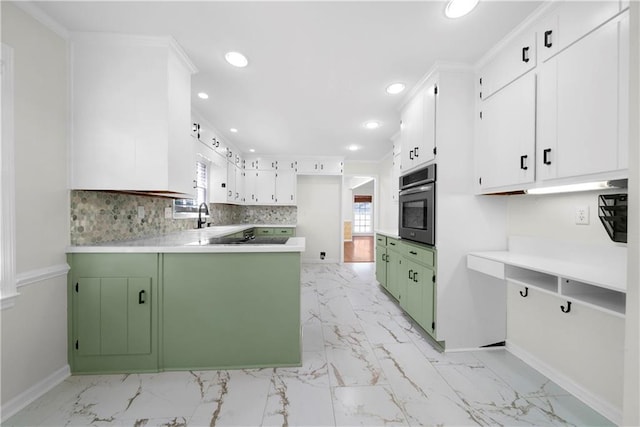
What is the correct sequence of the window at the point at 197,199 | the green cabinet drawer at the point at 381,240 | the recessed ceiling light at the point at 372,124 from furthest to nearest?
the green cabinet drawer at the point at 381,240
the recessed ceiling light at the point at 372,124
the window at the point at 197,199

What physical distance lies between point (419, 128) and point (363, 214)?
9.74m

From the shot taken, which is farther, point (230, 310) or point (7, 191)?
point (230, 310)

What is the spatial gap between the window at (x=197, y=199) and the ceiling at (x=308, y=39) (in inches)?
42.6

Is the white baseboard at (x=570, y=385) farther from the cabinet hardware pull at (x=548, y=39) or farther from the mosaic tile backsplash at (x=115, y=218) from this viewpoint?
the mosaic tile backsplash at (x=115, y=218)

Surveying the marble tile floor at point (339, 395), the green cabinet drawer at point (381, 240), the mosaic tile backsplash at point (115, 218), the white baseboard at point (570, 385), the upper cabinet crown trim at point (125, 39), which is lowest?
the marble tile floor at point (339, 395)

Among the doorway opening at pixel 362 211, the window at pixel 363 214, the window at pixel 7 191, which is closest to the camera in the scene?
the window at pixel 7 191

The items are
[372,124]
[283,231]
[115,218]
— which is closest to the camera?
[115,218]

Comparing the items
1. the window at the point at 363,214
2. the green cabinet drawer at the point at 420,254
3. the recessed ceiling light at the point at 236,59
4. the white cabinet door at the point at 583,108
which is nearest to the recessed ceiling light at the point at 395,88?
the white cabinet door at the point at 583,108

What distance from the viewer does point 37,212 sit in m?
1.57

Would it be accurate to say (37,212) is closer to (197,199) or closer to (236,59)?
(236,59)

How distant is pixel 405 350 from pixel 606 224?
5.28ft

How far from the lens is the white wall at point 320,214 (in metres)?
5.85

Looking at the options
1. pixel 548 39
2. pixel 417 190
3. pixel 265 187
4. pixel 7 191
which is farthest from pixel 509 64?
pixel 265 187

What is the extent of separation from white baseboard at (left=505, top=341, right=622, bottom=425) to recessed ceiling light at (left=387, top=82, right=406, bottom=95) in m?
2.54
